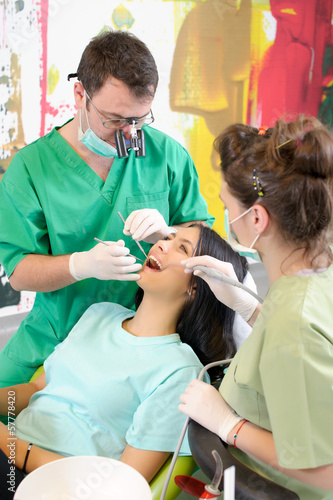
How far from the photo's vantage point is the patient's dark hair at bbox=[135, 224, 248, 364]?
159 centimetres

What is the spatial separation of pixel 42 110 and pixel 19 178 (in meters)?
1.09

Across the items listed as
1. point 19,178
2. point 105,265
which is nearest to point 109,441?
point 105,265

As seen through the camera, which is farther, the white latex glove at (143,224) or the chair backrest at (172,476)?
the white latex glove at (143,224)

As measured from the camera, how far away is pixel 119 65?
156 centimetres

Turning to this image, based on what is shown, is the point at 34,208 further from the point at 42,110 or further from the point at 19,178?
the point at 42,110

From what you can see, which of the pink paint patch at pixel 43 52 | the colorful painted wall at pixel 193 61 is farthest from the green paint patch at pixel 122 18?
the pink paint patch at pixel 43 52

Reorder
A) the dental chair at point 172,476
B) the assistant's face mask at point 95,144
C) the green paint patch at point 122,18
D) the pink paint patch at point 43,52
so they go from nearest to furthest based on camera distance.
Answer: the dental chair at point 172,476 → the assistant's face mask at point 95,144 → the pink paint patch at point 43,52 → the green paint patch at point 122,18

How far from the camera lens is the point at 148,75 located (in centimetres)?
158

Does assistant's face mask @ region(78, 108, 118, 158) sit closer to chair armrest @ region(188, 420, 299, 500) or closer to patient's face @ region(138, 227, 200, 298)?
patient's face @ region(138, 227, 200, 298)

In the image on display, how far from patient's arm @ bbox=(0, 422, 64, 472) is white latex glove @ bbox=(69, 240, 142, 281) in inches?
20.2

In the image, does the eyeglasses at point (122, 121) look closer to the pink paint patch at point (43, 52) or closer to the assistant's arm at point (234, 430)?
the assistant's arm at point (234, 430)

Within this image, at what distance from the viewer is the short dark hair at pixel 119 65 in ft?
5.12

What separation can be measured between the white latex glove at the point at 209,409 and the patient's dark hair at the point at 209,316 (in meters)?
0.37

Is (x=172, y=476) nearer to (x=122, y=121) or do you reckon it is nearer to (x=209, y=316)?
(x=209, y=316)
